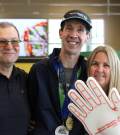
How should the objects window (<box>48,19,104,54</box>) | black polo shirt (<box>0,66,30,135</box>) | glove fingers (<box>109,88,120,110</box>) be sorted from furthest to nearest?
window (<box>48,19,104,54</box>)
black polo shirt (<box>0,66,30,135</box>)
glove fingers (<box>109,88,120,110</box>)

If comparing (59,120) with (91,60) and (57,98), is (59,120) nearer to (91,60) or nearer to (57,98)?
(57,98)

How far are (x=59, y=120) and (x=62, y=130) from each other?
0.09m

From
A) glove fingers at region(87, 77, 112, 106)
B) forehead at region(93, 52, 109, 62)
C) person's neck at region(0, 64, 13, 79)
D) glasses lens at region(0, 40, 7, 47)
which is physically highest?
glasses lens at region(0, 40, 7, 47)

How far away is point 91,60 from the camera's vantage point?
1.62m

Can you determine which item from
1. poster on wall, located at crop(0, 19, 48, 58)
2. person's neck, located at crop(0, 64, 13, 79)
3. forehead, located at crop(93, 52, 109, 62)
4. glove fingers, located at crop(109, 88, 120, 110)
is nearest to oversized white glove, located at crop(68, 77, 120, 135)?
glove fingers, located at crop(109, 88, 120, 110)

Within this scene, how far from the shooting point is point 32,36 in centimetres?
581

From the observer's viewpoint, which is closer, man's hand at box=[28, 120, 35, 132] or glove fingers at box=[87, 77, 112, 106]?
glove fingers at box=[87, 77, 112, 106]

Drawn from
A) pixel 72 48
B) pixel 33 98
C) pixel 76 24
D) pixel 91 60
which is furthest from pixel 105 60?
pixel 33 98

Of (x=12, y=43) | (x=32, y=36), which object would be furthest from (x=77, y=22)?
(x=32, y=36)

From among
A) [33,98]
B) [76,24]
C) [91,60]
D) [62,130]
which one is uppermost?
[76,24]

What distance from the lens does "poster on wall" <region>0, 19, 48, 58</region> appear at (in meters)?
5.79

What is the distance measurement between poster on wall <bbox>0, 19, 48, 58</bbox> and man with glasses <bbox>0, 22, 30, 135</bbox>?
14.1ft

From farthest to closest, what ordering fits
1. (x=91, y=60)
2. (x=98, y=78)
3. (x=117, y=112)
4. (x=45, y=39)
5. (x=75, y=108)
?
(x=45, y=39) < (x=91, y=60) < (x=98, y=78) < (x=75, y=108) < (x=117, y=112)

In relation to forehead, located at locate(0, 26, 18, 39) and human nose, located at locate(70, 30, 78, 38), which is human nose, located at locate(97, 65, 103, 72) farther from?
forehead, located at locate(0, 26, 18, 39)
